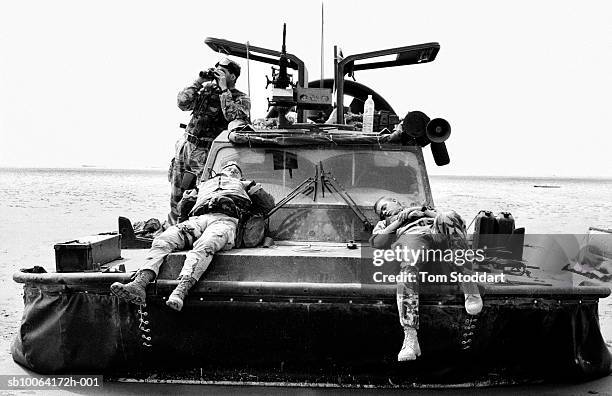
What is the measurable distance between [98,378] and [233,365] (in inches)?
33.2

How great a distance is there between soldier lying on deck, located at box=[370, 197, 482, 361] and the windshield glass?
0.44 m

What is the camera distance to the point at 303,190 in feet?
20.0

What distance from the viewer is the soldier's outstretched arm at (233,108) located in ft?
24.4

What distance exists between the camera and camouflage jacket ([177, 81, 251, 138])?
24.6 feet

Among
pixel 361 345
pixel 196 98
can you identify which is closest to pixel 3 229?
pixel 196 98

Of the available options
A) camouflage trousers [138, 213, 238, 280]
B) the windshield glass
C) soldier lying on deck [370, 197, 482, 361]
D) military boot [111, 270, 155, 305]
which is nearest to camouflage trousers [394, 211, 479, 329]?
Answer: soldier lying on deck [370, 197, 482, 361]

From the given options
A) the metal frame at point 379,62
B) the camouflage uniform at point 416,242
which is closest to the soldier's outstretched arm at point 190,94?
the metal frame at point 379,62

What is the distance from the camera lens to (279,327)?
4.83m

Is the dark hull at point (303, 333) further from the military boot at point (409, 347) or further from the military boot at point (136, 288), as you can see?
the military boot at point (409, 347)

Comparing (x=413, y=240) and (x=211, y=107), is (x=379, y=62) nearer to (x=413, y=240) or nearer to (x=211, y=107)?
(x=211, y=107)

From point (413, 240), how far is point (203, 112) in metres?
3.52

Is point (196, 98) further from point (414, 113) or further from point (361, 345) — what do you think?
point (361, 345)

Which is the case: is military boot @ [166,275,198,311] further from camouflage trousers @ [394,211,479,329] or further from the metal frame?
the metal frame

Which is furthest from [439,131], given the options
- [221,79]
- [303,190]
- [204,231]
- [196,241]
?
[221,79]
